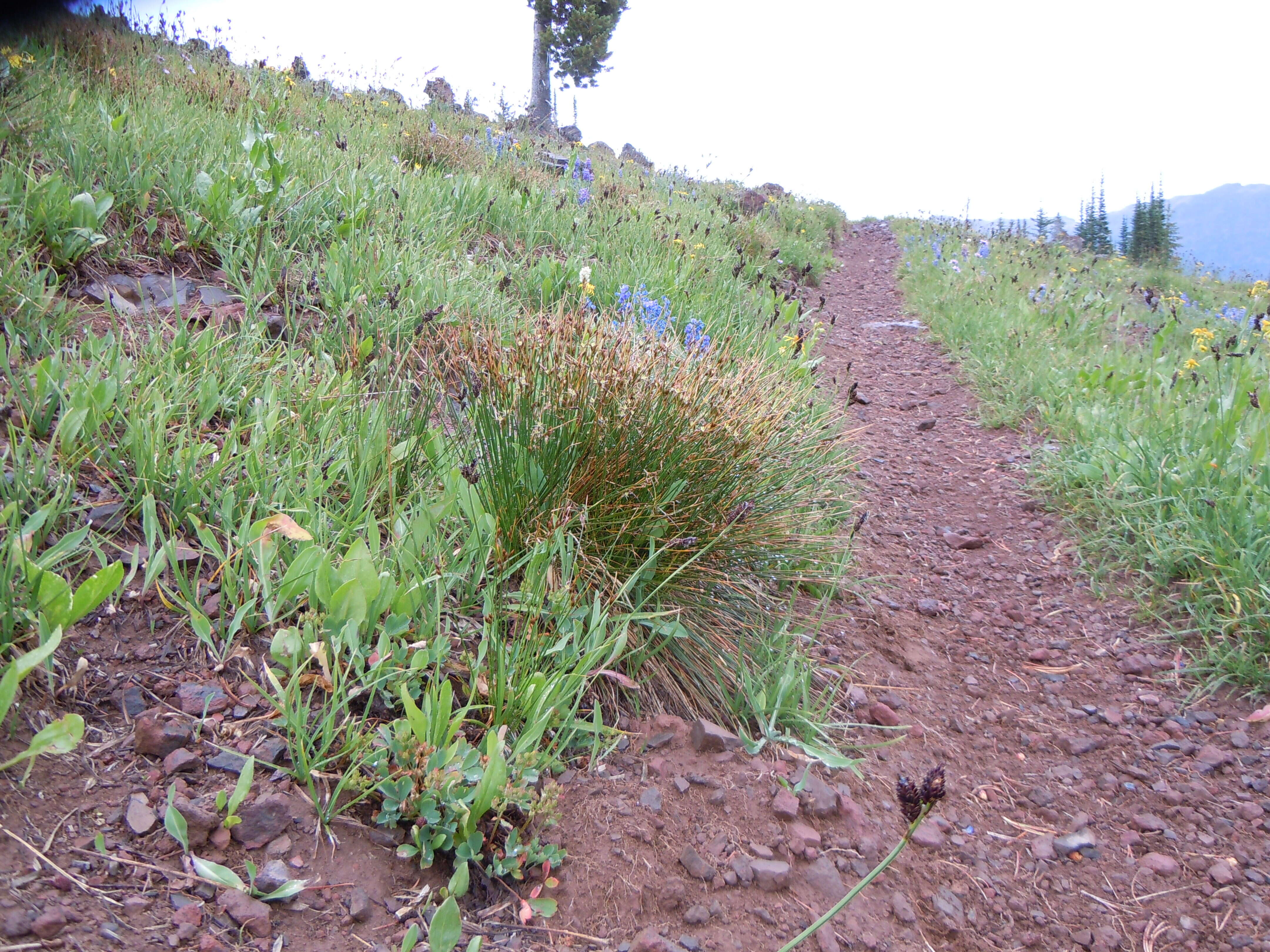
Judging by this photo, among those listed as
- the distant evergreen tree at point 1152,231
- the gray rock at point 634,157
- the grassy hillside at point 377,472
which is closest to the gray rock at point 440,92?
the gray rock at point 634,157

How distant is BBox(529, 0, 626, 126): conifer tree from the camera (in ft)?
59.1

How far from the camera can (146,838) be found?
1307mm

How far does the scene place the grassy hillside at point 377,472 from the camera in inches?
66.8

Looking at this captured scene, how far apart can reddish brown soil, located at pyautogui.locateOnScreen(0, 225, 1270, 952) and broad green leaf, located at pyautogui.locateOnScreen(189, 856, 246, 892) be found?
0.04 meters

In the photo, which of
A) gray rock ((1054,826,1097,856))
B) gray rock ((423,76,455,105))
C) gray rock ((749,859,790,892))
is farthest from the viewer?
gray rock ((423,76,455,105))

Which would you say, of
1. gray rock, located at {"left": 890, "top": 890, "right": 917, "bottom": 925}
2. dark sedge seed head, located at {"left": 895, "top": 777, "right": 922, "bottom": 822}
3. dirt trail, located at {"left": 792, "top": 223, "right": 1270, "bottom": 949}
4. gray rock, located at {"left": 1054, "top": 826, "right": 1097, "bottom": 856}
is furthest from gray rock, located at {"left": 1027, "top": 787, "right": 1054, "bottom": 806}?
dark sedge seed head, located at {"left": 895, "top": 777, "right": 922, "bottom": 822}

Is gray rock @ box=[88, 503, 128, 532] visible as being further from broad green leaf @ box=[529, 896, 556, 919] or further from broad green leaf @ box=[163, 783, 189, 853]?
broad green leaf @ box=[529, 896, 556, 919]

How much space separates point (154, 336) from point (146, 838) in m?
1.72

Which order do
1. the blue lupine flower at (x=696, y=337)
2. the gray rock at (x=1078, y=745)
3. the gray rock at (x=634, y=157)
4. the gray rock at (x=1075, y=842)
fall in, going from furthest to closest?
the gray rock at (x=634, y=157) < the blue lupine flower at (x=696, y=337) < the gray rock at (x=1078, y=745) < the gray rock at (x=1075, y=842)

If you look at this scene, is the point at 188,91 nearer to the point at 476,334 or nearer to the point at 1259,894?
the point at 476,334

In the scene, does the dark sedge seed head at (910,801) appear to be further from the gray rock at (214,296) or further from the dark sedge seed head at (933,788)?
the gray rock at (214,296)

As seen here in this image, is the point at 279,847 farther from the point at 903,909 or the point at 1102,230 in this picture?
the point at 1102,230

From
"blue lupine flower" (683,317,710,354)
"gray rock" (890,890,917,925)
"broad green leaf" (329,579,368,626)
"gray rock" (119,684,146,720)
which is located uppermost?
"blue lupine flower" (683,317,710,354)

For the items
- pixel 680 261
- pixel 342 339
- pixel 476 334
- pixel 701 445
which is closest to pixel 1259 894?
pixel 701 445
